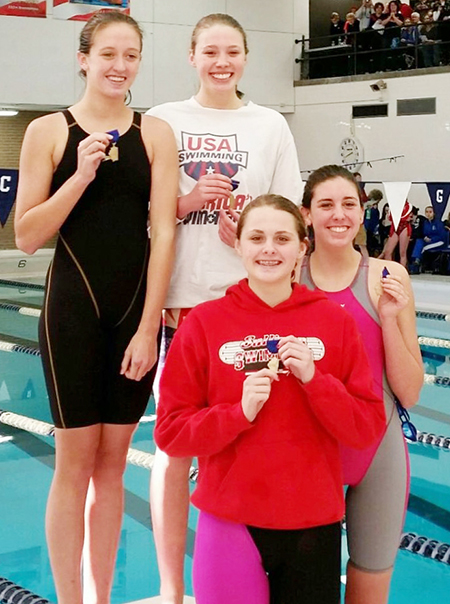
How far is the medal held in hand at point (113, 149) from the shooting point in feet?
7.06

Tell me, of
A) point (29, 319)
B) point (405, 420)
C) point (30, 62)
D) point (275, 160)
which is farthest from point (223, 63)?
point (30, 62)

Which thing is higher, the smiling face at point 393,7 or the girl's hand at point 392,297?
the smiling face at point 393,7

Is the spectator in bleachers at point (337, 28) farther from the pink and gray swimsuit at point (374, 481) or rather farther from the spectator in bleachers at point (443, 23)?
the pink and gray swimsuit at point (374, 481)

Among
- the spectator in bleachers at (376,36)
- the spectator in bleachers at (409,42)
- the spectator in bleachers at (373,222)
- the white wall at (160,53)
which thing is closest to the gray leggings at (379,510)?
the spectator in bleachers at (373,222)

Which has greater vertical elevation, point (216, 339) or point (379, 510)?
point (216, 339)

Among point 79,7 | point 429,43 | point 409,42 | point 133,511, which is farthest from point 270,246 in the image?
point 409,42

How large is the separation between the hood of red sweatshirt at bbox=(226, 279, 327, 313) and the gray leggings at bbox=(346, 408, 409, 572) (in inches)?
17.7

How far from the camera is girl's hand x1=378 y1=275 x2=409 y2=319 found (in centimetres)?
204

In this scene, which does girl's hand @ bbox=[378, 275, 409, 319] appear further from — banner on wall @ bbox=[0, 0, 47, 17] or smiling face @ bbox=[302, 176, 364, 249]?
banner on wall @ bbox=[0, 0, 47, 17]

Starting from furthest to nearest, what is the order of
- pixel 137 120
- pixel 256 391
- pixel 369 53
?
pixel 369 53 → pixel 137 120 → pixel 256 391

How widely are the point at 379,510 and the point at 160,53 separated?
47.5 feet

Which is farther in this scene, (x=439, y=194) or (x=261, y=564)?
(x=439, y=194)

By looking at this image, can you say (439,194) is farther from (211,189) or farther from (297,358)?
(297,358)

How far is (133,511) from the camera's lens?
3.99 m
